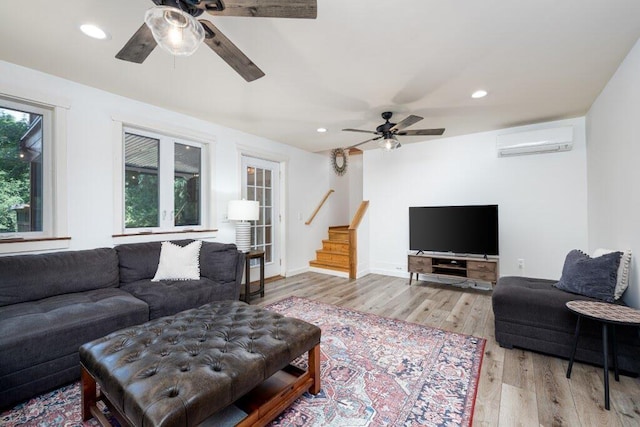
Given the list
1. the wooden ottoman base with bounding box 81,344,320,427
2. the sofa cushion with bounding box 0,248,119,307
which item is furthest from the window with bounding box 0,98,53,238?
the wooden ottoman base with bounding box 81,344,320,427

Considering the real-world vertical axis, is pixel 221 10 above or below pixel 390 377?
above

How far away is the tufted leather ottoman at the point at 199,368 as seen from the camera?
1137mm

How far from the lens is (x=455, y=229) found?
4305 millimetres

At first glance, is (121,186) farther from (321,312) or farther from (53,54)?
(321,312)

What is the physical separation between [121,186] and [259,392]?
2687mm

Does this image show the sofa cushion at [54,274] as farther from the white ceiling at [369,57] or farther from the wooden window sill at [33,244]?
the white ceiling at [369,57]

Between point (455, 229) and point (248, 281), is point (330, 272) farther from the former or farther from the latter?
point (455, 229)

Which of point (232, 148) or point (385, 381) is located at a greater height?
point (232, 148)

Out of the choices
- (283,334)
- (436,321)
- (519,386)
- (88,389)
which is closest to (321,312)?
(436,321)

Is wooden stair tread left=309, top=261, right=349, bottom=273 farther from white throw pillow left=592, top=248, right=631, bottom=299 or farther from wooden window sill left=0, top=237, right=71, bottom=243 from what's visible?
wooden window sill left=0, top=237, right=71, bottom=243

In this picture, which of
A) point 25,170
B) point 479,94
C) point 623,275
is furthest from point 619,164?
point 25,170

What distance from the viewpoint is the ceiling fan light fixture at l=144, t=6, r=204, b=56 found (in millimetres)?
1253

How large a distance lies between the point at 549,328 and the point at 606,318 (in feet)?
1.97

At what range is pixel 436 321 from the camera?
3.07 metres
